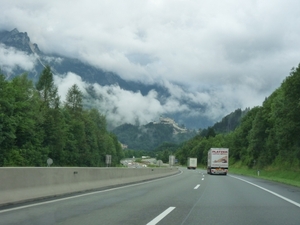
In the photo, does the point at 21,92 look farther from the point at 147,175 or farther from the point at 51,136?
the point at 147,175

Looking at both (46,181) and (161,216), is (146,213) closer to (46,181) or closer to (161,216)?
(161,216)

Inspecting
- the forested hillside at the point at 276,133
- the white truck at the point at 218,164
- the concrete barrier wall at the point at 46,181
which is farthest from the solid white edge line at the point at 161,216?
the white truck at the point at 218,164

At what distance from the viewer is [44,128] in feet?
282

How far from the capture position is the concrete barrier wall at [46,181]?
12086 mm

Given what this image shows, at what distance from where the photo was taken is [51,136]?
84312 mm

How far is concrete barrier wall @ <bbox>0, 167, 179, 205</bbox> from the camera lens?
39.7ft

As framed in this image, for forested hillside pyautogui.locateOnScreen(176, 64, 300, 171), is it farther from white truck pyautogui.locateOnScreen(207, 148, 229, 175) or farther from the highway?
the highway

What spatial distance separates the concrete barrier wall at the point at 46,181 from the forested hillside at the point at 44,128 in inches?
1701

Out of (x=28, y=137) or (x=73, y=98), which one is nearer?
(x=28, y=137)

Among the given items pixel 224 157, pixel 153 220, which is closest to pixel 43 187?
pixel 153 220

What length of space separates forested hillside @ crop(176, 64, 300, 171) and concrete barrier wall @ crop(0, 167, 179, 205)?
28.1 m

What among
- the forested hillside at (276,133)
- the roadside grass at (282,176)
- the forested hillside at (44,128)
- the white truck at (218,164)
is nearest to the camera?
the roadside grass at (282,176)

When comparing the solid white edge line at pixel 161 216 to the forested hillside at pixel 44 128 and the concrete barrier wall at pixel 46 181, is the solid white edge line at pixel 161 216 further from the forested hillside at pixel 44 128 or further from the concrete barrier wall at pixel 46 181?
the forested hillside at pixel 44 128

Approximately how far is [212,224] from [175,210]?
2.62 m
